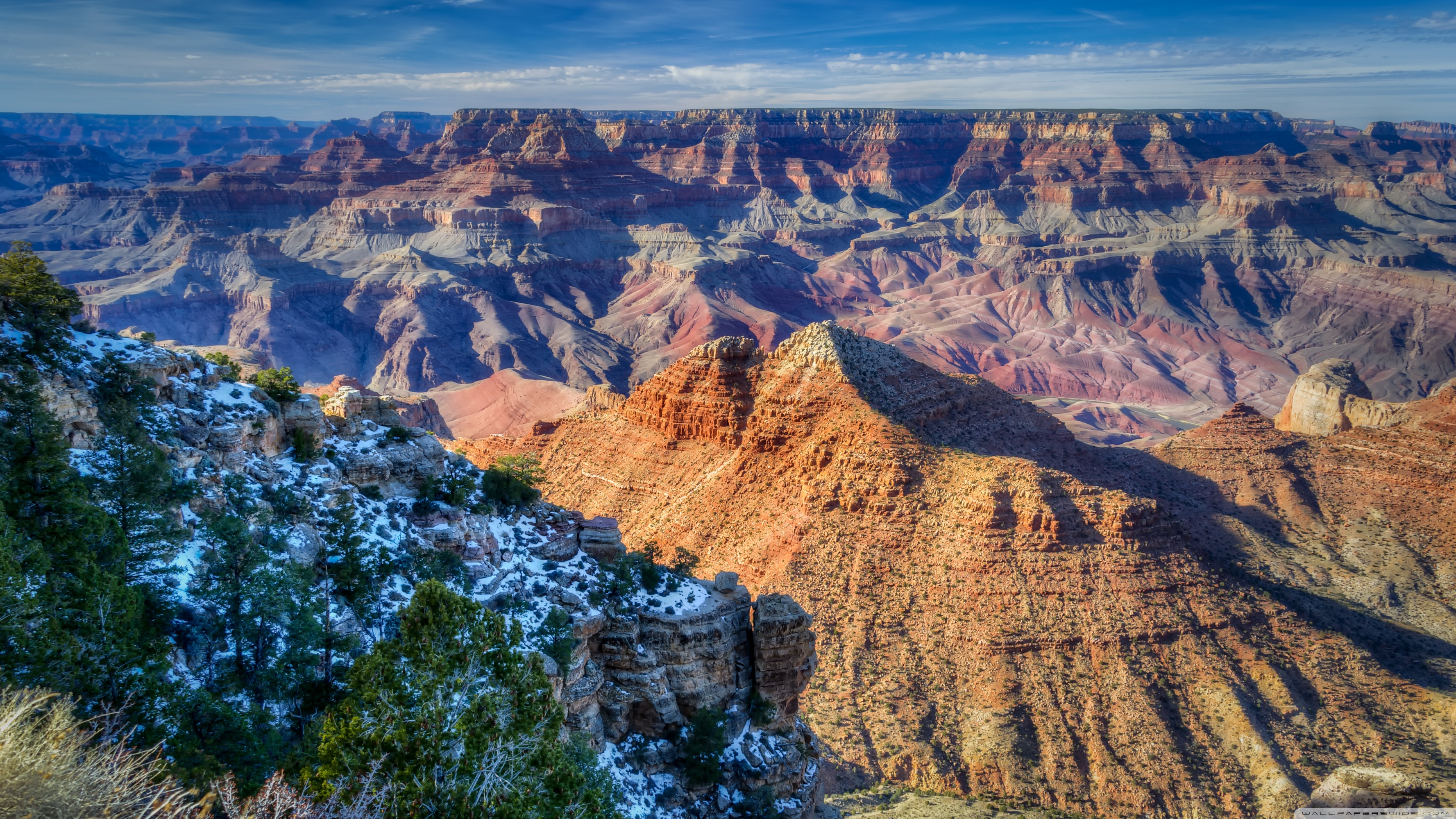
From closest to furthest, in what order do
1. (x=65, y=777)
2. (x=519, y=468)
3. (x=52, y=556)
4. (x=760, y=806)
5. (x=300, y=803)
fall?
1. (x=65, y=777)
2. (x=300, y=803)
3. (x=52, y=556)
4. (x=760, y=806)
5. (x=519, y=468)

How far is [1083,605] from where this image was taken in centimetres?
4138

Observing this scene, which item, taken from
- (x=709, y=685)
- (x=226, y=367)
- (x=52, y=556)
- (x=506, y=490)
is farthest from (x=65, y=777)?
(x=226, y=367)

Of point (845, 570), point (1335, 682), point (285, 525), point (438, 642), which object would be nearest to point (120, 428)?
point (285, 525)

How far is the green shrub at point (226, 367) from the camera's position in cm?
2758

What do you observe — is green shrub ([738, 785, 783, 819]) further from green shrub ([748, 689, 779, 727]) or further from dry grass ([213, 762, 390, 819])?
dry grass ([213, 762, 390, 819])

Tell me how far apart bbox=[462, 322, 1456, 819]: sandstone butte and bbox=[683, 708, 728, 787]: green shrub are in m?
13.5

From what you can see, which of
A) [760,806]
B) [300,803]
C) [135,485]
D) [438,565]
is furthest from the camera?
[760,806]

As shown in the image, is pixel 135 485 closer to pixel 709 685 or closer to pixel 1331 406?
pixel 709 685

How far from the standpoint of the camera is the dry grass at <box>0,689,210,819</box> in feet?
34.2

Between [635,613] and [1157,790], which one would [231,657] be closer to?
[635,613]

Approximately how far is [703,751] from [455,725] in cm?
1210

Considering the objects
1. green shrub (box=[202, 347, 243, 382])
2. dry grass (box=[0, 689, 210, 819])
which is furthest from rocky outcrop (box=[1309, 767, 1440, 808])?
green shrub (box=[202, 347, 243, 382])

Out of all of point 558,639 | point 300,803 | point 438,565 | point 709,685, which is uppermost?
point 300,803

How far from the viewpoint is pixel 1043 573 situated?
4234cm
